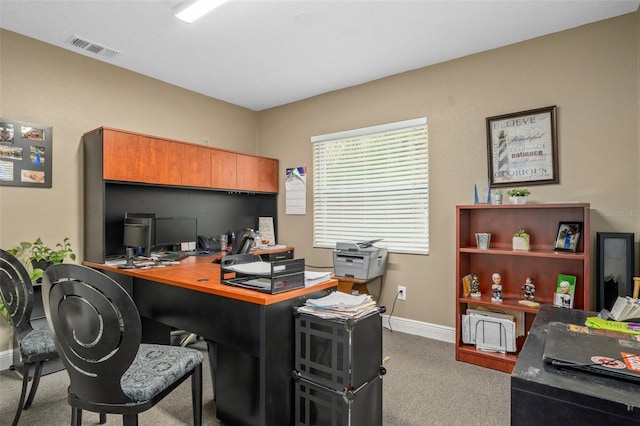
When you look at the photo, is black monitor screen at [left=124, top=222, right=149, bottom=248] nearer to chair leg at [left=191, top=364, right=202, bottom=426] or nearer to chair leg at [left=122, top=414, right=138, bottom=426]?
chair leg at [left=191, top=364, right=202, bottom=426]

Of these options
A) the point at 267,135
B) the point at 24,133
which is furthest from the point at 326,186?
the point at 24,133

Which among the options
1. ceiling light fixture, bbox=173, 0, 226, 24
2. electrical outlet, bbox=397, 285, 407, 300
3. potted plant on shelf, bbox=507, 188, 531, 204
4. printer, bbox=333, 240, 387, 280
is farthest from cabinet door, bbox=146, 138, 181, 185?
potted plant on shelf, bbox=507, 188, 531, 204

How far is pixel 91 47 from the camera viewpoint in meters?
2.96

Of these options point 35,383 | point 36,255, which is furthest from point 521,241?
point 36,255

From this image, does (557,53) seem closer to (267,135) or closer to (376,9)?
(376,9)

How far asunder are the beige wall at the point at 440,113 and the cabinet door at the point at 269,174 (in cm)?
84

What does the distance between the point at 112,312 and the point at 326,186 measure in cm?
311

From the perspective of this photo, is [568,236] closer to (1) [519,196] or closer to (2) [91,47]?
(1) [519,196]

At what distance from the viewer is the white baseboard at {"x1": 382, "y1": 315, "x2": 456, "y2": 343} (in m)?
3.22

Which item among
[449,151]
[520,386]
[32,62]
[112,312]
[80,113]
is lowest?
[520,386]

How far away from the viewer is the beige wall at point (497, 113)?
250cm

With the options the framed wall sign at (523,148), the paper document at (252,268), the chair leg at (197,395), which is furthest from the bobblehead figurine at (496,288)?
the chair leg at (197,395)

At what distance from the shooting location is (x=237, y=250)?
2.77 metres

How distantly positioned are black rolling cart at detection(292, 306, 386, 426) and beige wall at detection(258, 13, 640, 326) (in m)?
1.84
